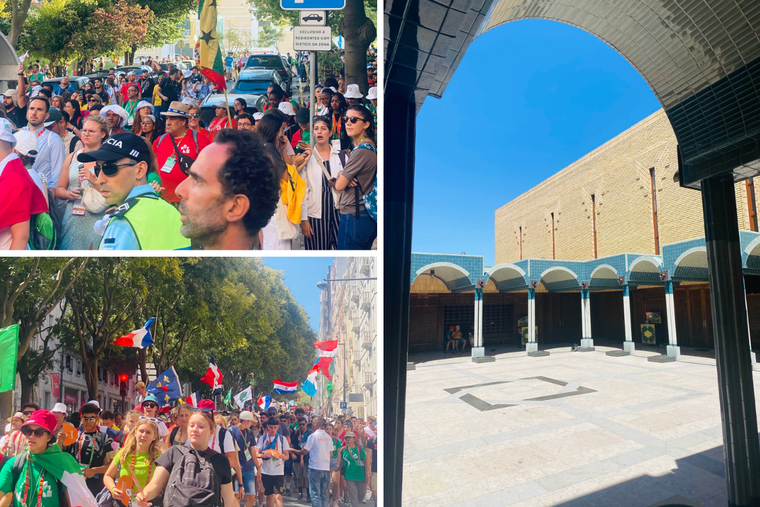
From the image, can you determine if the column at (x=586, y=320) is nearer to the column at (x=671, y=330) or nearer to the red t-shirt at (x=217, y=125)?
the column at (x=671, y=330)

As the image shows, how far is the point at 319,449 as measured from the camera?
138 inches

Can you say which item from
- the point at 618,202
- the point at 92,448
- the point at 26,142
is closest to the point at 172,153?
the point at 26,142

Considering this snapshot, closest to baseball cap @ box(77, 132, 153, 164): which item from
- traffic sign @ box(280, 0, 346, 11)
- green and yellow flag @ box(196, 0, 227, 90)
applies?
green and yellow flag @ box(196, 0, 227, 90)

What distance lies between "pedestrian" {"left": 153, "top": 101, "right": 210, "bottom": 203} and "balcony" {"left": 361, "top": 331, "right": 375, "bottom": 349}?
1.67 m

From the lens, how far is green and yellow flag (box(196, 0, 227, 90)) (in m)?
2.98

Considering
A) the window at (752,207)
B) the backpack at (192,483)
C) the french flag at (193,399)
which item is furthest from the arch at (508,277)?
the backpack at (192,483)

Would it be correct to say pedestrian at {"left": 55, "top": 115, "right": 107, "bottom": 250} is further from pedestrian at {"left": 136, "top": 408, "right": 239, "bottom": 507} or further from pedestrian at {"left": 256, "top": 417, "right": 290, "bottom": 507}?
pedestrian at {"left": 256, "top": 417, "right": 290, "bottom": 507}

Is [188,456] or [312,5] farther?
[188,456]

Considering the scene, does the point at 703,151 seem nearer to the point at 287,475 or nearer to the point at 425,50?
the point at 425,50

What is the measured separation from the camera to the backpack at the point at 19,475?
3.10m

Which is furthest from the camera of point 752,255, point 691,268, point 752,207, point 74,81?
point 752,207

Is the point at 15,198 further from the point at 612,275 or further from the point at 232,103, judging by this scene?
the point at 612,275

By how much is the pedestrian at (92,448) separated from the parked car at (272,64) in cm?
293

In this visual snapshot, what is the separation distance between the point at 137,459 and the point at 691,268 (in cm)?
2210
